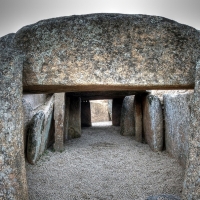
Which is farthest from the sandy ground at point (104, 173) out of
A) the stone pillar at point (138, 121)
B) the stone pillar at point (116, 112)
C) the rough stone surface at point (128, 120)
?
the stone pillar at point (116, 112)

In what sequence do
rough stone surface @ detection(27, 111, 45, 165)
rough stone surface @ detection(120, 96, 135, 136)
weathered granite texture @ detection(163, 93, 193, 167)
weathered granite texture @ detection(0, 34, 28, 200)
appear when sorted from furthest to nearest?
rough stone surface @ detection(120, 96, 135, 136) < rough stone surface @ detection(27, 111, 45, 165) < weathered granite texture @ detection(163, 93, 193, 167) < weathered granite texture @ detection(0, 34, 28, 200)

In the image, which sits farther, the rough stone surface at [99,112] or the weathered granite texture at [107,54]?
the rough stone surface at [99,112]

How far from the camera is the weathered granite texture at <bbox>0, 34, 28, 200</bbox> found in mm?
1500

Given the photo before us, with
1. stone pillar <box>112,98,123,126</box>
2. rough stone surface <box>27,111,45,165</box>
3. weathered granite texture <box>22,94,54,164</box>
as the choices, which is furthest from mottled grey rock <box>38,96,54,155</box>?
stone pillar <box>112,98,123,126</box>

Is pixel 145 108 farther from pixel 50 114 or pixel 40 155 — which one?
pixel 40 155

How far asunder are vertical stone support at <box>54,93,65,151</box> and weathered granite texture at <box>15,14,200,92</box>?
116 inches

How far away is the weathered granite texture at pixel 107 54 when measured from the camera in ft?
5.68

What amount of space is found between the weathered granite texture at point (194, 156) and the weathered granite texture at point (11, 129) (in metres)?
1.12

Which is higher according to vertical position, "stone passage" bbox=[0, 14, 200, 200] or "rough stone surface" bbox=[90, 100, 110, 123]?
"stone passage" bbox=[0, 14, 200, 200]

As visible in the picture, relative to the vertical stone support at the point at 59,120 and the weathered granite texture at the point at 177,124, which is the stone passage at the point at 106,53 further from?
the vertical stone support at the point at 59,120

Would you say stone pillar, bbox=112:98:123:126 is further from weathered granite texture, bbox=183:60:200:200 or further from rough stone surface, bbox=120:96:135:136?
weathered granite texture, bbox=183:60:200:200

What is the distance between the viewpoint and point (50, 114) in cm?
471

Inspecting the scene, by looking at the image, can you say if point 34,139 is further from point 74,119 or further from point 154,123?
point 74,119

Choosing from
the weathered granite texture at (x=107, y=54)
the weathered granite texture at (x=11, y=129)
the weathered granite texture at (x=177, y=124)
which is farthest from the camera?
the weathered granite texture at (x=177, y=124)
